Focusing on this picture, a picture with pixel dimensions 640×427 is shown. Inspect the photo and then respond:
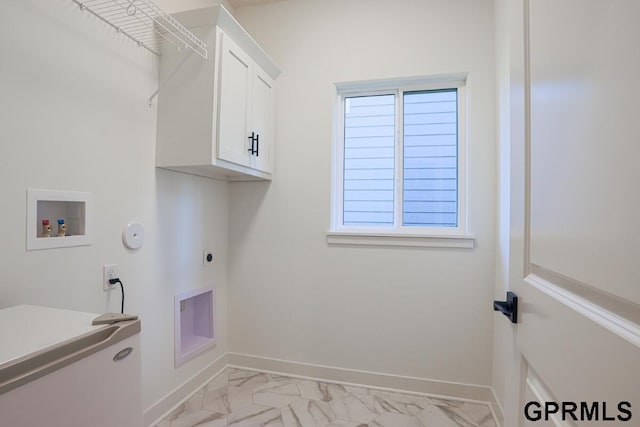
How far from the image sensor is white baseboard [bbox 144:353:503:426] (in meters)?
1.90

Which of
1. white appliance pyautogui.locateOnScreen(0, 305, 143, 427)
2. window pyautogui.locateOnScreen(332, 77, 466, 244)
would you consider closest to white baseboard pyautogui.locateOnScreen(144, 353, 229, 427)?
white appliance pyautogui.locateOnScreen(0, 305, 143, 427)

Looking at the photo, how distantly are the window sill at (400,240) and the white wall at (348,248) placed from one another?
2.1 inches

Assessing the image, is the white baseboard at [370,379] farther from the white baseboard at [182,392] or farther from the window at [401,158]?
the window at [401,158]

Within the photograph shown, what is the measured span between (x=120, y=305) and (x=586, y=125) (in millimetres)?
1906

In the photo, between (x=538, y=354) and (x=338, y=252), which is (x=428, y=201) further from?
(x=538, y=354)

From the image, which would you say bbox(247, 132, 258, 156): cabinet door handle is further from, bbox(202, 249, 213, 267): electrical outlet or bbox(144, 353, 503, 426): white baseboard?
bbox(144, 353, 503, 426): white baseboard

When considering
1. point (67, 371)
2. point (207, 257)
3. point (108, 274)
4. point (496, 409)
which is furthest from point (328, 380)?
point (67, 371)

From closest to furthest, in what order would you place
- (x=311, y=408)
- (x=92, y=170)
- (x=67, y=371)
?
(x=67, y=371) < (x=92, y=170) < (x=311, y=408)

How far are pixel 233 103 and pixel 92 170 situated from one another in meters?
0.81

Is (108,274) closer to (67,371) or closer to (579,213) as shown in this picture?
(67,371)

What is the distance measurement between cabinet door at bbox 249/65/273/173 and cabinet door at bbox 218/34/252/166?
0.30 ft

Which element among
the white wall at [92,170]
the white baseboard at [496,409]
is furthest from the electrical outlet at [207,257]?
the white baseboard at [496,409]

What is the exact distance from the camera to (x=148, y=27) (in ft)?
5.49

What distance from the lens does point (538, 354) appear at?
705mm
